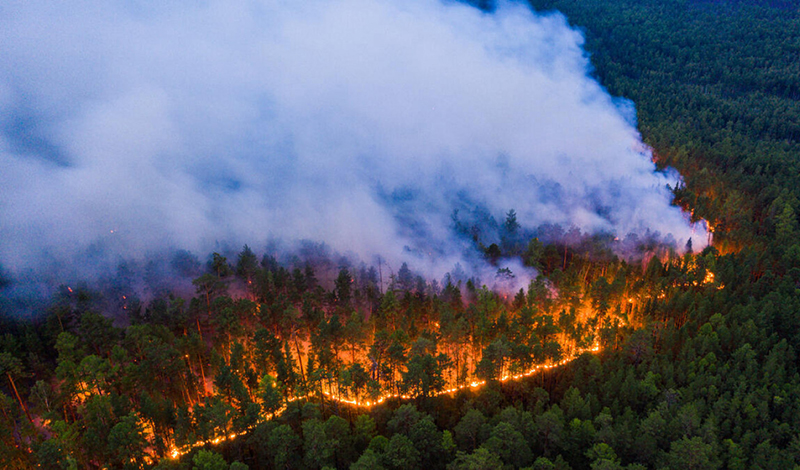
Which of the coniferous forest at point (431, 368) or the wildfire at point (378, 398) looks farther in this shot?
the wildfire at point (378, 398)

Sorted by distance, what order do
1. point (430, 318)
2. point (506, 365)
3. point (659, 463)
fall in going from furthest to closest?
point (430, 318), point (506, 365), point (659, 463)

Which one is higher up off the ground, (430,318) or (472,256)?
(472,256)

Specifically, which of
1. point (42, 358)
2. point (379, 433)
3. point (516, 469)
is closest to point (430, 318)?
point (379, 433)

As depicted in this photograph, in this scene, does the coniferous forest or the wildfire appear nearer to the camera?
the coniferous forest

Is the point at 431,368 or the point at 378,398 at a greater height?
the point at 431,368

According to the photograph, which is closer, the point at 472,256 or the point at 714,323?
the point at 714,323

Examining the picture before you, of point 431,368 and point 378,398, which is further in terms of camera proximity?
point 378,398

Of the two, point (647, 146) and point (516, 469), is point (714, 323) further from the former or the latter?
point (647, 146)

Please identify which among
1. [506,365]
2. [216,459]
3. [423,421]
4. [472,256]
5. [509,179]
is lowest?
[216,459]
